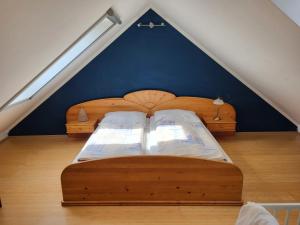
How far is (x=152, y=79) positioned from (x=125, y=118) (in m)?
0.85

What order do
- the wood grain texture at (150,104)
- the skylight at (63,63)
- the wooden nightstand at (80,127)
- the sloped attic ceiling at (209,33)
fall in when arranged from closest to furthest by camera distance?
1. the sloped attic ceiling at (209,33)
2. the skylight at (63,63)
3. the wooden nightstand at (80,127)
4. the wood grain texture at (150,104)

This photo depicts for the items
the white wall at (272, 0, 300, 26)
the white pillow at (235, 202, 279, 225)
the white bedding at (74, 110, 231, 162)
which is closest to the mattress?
the white bedding at (74, 110, 231, 162)

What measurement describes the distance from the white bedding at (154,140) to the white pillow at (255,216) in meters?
1.23

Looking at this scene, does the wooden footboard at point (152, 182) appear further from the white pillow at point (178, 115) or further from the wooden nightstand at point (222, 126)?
the wooden nightstand at point (222, 126)

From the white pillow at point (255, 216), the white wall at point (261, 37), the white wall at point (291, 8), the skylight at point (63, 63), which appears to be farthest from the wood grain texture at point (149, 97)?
the white pillow at point (255, 216)

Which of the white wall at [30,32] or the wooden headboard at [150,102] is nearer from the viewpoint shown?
the white wall at [30,32]

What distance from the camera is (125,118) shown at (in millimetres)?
3752

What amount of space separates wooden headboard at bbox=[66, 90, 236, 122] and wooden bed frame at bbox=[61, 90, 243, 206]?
1.76m

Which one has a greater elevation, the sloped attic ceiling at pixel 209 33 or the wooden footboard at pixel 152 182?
the sloped attic ceiling at pixel 209 33

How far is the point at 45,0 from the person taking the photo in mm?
1243

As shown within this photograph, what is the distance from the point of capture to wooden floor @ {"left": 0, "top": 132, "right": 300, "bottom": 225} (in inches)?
93.6

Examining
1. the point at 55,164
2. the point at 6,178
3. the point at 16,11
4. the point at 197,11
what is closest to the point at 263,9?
the point at 197,11

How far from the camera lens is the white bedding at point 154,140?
105 inches

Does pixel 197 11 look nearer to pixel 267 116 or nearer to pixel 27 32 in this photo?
pixel 27 32
